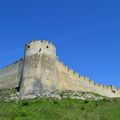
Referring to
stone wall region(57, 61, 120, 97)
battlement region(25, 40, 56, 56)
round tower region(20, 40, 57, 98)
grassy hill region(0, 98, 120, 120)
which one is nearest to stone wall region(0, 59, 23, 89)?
battlement region(25, 40, 56, 56)

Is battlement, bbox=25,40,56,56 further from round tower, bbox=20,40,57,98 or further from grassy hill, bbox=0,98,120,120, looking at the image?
grassy hill, bbox=0,98,120,120

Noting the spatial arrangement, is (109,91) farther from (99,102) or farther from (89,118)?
(89,118)

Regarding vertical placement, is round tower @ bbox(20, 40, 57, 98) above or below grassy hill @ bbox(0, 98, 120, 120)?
above

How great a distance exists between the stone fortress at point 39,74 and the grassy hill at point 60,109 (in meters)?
4.00

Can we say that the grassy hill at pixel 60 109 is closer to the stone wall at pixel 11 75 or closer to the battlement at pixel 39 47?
the battlement at pixel 39 47

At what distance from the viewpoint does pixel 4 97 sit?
41.2m

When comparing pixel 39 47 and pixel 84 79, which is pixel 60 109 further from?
pixel 84 79

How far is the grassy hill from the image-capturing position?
3100 centimetres

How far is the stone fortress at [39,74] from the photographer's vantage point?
4181 cm

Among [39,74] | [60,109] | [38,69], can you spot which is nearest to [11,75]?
[38,69]

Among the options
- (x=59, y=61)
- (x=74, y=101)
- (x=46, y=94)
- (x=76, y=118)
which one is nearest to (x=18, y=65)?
(x=59, y=61)

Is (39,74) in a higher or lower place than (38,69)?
lower

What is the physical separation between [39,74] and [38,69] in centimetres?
55

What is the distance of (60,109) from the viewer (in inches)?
1320
